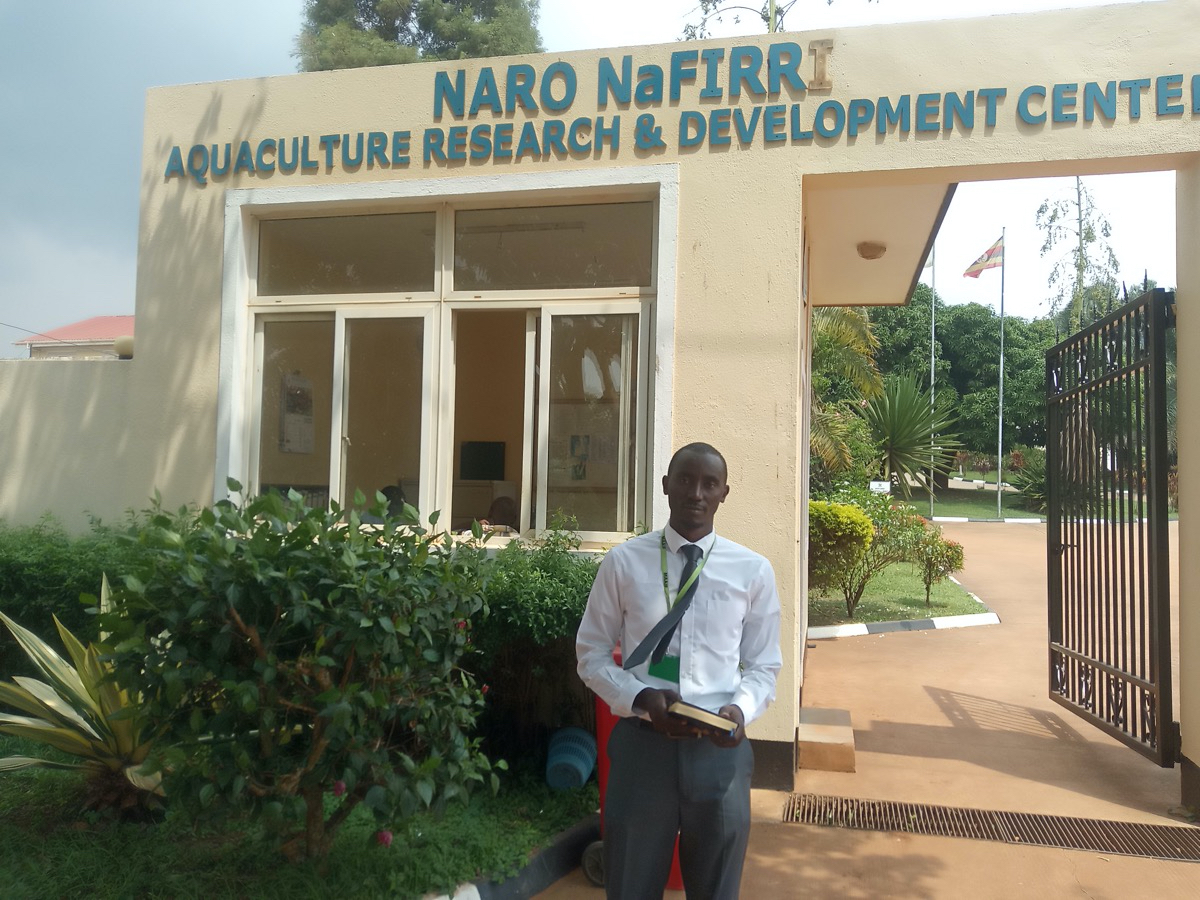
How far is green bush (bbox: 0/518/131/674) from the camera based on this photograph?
539 centimetres

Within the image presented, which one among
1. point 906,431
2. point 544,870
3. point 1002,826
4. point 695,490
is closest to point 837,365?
point 906,431

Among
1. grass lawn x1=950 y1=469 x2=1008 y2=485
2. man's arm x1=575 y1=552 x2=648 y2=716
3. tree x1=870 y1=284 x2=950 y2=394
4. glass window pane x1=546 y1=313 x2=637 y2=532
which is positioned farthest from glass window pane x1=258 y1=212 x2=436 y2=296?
grass lawn x1=950 y1=469 x2=1008 y2=485

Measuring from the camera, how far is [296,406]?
621cm

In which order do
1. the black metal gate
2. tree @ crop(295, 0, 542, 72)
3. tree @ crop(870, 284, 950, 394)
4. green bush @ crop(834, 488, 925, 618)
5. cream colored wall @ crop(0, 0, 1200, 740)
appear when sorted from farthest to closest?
tree @ crop(870, 284, 950, 394), tree @ crop(295, 0, 542, 72), green bush @ crop(834, 488, 925, 618), the black metal gate, cream colored wall @ crop(0, 0, 1200, 740)

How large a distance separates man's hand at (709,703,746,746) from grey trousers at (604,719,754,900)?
11cm

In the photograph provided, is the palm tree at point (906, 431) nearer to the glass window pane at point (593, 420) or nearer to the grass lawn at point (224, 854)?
the glass window pane at point (593, 420)

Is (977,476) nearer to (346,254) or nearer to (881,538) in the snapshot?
(881,538)

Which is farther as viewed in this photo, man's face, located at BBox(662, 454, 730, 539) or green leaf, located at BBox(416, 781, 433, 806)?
green leaf, located at BBox(416, 781, 433, 806)

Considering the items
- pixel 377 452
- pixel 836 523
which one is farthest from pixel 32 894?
pixel 836 523

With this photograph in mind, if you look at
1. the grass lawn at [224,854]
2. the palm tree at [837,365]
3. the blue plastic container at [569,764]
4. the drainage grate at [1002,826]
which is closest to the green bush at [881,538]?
the palm tree at [837,365]

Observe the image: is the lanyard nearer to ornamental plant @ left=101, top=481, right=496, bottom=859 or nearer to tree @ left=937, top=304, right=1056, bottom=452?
ornamental plant @ left=101, top=481, right=496, bottom=859

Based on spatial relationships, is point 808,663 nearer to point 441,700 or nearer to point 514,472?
point 514,472

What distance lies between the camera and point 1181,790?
526 cm

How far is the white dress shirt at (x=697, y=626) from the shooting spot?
2691 mm
